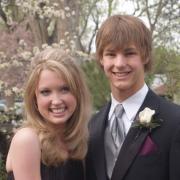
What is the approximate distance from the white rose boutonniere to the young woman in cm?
44

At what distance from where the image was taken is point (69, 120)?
3189 mm

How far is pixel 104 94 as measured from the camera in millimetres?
12727

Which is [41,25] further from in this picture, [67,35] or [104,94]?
[104,94]

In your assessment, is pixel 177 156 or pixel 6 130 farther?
pixel 6 130

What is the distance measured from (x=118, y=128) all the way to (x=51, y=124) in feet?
1.47

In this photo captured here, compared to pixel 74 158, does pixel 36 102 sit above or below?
above

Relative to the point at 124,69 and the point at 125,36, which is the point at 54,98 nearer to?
the point at 124,69

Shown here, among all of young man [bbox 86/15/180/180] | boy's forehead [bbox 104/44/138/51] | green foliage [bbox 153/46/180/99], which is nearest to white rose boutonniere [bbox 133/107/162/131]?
young man [bbox 86/15/180/180]

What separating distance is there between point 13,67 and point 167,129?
7.10m

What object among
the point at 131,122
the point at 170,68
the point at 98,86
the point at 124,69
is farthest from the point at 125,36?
the point at 98,86

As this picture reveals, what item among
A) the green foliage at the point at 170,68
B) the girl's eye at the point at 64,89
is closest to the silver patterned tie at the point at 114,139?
the girl's eye at the point at 64,89

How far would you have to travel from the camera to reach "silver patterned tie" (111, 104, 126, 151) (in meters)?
2.99

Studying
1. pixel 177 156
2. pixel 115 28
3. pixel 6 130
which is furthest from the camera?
pixel 6 130

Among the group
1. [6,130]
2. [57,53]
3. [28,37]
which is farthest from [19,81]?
[57,53]
